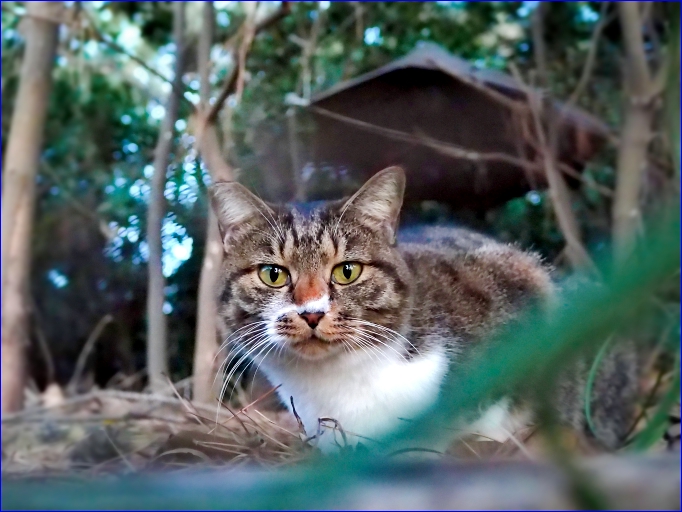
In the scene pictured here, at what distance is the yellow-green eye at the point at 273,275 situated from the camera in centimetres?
74

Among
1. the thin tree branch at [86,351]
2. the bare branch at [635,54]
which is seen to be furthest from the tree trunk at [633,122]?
the thin tree branch at [86,351]

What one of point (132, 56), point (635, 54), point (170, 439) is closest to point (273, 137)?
point (170, 439)

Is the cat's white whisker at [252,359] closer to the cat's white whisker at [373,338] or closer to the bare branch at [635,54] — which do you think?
the cat's white whisker at [373,338]

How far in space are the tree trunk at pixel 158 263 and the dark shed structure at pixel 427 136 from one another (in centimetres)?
16

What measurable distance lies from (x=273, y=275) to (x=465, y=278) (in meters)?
0.29

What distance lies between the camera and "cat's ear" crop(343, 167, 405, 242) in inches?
29.3

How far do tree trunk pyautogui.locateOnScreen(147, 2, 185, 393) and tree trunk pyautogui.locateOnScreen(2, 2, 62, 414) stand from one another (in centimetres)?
61

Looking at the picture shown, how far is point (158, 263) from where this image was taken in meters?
0.84

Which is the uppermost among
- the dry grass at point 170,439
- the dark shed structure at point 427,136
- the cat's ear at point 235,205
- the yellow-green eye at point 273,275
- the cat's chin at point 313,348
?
the dark shed structure at point 427,136

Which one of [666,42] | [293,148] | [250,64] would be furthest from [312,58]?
[666,42]

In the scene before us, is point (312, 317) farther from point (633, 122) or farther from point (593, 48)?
point (593, 48)

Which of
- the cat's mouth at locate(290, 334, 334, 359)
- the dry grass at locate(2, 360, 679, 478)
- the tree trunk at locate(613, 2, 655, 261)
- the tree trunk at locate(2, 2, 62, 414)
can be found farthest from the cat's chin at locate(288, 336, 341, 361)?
the tree trunk at locate(2, 2, 62, 414)

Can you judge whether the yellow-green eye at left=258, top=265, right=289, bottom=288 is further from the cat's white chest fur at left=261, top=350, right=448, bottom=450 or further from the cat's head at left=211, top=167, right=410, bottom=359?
the cat's white chest fur at left=261, top=350, right=448, bottom=450

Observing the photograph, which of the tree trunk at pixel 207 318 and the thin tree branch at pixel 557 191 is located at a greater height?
the thin tree branch at pixel 557 191
